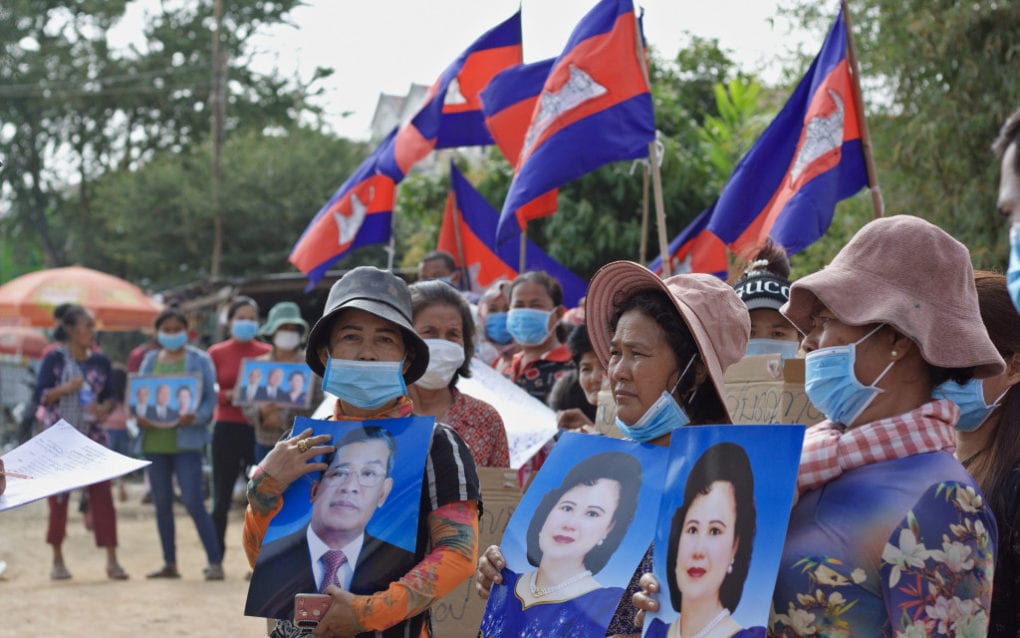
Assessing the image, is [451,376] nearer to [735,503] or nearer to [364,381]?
[364,381]

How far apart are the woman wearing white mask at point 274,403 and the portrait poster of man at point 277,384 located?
49 mm

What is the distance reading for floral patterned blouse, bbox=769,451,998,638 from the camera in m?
2.29

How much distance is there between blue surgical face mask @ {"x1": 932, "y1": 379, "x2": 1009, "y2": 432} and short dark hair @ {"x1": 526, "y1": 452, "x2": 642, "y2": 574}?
0.68m

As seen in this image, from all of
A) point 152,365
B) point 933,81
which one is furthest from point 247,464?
point 933,81

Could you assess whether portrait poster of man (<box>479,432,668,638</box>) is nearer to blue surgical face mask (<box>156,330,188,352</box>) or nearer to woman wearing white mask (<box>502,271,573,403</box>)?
woman wearing white mask (<box>502,271,573,403</box>)

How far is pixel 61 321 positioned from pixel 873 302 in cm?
939

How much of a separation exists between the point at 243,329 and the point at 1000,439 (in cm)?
828

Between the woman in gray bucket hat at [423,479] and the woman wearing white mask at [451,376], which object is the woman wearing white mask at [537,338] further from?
the woman in gray bucket hat at [423,479]

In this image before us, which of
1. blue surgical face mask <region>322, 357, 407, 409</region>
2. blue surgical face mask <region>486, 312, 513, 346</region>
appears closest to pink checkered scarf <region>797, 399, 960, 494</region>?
blue surgical face mask <region>322, 357, 407, 409</region>

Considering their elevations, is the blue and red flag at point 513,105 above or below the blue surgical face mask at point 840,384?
above

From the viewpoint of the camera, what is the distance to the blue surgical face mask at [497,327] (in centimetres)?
Result: 820

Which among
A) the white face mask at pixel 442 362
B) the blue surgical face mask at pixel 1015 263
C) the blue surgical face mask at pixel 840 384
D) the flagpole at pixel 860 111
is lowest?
the white face mask at pixel 442 362

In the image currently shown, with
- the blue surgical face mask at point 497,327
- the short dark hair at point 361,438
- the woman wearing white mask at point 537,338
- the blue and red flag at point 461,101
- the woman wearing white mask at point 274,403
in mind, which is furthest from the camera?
→ the blue and red flag at point 461,101

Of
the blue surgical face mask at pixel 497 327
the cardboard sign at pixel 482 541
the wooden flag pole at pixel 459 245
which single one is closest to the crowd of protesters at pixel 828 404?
the cardboard sign at pixel 482 541
